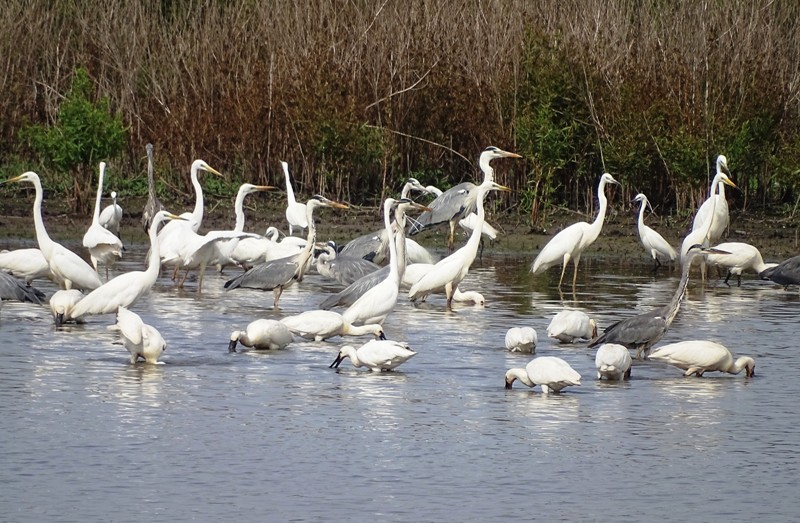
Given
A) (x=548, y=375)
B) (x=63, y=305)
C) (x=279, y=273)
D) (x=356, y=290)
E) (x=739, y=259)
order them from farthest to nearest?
(x=739, y=259), (x=279, y=273), (x=356, y=290), (x=63, y=305), (x=548, y=375)

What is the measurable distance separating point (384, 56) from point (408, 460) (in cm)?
1534

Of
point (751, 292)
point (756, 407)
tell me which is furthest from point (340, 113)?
point (756, 407)

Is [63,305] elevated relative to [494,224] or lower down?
lower down

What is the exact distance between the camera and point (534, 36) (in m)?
20.8

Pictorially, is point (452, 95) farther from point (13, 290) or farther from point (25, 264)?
point (13, 290)

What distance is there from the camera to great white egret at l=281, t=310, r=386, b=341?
11203mm

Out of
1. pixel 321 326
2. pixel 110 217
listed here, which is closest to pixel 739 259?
pixel 321 326

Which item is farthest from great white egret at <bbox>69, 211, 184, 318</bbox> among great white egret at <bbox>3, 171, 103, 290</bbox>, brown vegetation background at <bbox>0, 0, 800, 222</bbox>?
brown vegetation background at <bbox>0, 0, 800, 222</bbox>

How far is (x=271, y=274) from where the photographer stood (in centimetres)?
1405

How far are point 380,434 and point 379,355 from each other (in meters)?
1.72

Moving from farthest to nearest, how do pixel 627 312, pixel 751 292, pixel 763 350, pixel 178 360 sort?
1. pixel 751 292
2. pixel 627 312
3. pixel 763 350
4. pixel 178 360

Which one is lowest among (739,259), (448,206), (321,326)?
(321,326)

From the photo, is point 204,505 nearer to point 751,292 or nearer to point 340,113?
point 751,292

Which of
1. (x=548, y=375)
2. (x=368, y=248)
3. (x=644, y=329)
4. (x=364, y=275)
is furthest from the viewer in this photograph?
(x=368, y=248)
